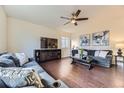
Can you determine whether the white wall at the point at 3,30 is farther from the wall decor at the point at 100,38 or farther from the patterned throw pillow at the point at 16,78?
the wall decor at the point at 100,38

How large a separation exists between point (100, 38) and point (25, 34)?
209 centimetres

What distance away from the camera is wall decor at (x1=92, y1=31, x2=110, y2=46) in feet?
10.0

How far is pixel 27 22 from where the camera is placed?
2.57 meters

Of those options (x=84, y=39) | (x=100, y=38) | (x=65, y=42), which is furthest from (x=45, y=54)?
(x=100, y=38)

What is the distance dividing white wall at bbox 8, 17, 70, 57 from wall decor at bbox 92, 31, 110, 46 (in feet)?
3.31

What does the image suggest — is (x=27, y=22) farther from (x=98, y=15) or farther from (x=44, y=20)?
(x=98, y=15)

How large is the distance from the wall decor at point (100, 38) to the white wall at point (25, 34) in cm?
101

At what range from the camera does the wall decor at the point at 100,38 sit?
3055 millimetres

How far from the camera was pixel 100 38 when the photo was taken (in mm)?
3150

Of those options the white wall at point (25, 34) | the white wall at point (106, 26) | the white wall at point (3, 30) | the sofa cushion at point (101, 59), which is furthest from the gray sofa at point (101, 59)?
the white wall at point (3, 30)

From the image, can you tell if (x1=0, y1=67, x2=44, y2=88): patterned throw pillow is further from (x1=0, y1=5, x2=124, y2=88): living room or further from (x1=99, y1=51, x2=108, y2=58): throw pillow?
(x1=99, y1=51, x2=108, y2=58): throw pillow
